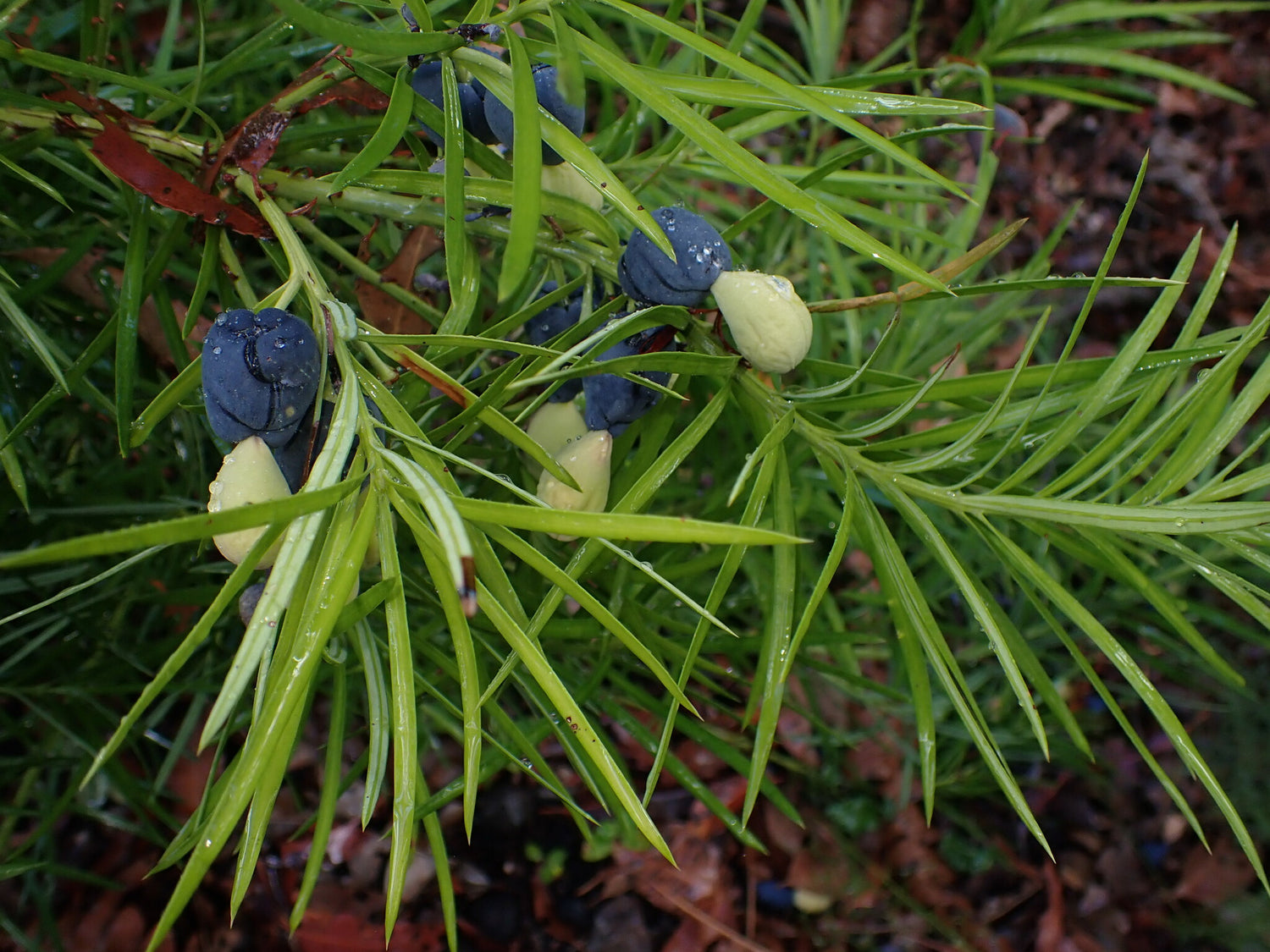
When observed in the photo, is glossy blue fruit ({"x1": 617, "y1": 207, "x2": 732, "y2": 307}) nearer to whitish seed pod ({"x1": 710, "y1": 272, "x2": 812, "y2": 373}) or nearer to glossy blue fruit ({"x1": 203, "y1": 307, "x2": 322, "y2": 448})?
whitish seed pod ({"x1": 710, "y1": 272, "x2": 812, "y2": 373})

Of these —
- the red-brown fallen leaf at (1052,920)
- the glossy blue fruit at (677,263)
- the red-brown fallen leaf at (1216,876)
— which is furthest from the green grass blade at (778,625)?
the red-brown fallen leaf at (1216,876)

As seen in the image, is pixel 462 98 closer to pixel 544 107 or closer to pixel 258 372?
pixel 544 107

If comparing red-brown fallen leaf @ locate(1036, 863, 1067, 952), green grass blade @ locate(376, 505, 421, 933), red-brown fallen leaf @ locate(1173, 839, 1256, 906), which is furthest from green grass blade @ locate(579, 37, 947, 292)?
red-brown fallen leaf @ locate(1173, 839, 1256, 906)

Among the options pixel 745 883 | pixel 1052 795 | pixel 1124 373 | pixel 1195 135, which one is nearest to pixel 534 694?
pixel 1124 373

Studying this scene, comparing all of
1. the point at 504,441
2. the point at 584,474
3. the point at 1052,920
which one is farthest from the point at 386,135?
the point at 1052,920

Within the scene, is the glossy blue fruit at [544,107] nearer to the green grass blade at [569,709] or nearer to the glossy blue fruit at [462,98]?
the glossy blue fruit at [462,98]

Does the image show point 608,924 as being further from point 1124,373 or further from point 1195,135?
point 1195,135
